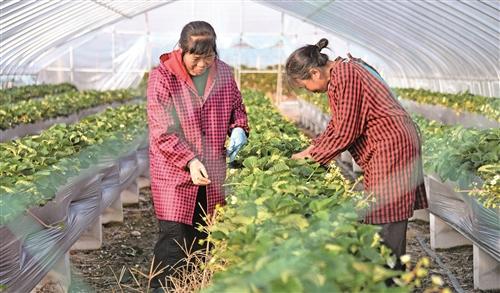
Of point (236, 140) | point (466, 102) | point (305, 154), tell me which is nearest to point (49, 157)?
point (236, 140)

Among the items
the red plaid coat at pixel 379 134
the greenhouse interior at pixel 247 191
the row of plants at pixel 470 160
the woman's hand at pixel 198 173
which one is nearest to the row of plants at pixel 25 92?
the greenhouse interior at pixel 247 191

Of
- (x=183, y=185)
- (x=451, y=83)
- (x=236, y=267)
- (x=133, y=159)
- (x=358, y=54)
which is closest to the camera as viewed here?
(x=236, y=267)

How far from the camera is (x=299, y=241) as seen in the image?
2.15 meters

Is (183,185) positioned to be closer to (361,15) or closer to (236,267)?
(236,267)

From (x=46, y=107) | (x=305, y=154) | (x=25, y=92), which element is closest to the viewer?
(x=305, y=154)

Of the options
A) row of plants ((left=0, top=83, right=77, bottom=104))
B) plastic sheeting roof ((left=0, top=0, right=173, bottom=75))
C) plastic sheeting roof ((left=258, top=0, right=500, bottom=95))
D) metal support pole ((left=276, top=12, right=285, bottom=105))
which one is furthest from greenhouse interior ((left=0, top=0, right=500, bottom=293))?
metal support pole ((left=276, top=12, right=285, bottom=105))

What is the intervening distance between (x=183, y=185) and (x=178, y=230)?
25 centimetres

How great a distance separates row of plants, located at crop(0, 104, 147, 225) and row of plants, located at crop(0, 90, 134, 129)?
232cm

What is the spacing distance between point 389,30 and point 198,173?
12669 millimetres

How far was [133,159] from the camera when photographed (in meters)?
8.16

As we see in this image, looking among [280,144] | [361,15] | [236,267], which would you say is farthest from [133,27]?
[236,267]

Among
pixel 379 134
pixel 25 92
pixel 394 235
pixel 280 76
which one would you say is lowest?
pixel 25 92

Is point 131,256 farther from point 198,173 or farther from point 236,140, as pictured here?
point 198,173

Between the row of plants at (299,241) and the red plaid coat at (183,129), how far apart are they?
17.7 inches
